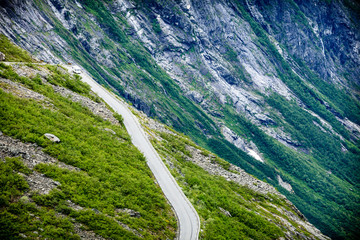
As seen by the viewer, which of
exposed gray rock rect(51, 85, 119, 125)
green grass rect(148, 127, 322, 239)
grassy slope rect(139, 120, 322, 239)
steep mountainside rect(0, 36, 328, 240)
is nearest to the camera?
steep mountainside rect(0, 36, 328, 240)

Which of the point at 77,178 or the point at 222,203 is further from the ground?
the point at 222,203

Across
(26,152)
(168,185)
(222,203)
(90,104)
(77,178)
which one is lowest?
(26,152)

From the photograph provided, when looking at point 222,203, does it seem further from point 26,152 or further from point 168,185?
point 26,152

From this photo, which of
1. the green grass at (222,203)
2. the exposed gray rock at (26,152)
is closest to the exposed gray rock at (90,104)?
the green grass at (222,203)

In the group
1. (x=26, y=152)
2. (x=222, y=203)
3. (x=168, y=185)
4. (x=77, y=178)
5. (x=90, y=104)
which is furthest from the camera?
(x=90, y=104)

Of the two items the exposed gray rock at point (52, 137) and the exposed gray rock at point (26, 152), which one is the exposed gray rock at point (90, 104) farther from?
the exposed gray rock at point (26, 152)

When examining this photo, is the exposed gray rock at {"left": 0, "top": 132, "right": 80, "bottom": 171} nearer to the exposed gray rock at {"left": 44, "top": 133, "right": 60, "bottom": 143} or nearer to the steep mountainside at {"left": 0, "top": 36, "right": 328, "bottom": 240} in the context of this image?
the steep mountainside at {"left": 0, "top": 36, "right": 328, "bottom": 240}

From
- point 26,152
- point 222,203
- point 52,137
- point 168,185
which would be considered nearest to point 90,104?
point 52,137

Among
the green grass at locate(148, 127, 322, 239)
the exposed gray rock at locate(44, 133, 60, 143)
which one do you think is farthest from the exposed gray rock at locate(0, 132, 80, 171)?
the green grass at locate(148, 127, 322, 239)

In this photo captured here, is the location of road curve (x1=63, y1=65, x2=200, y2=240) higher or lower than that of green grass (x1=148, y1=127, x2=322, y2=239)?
lower
